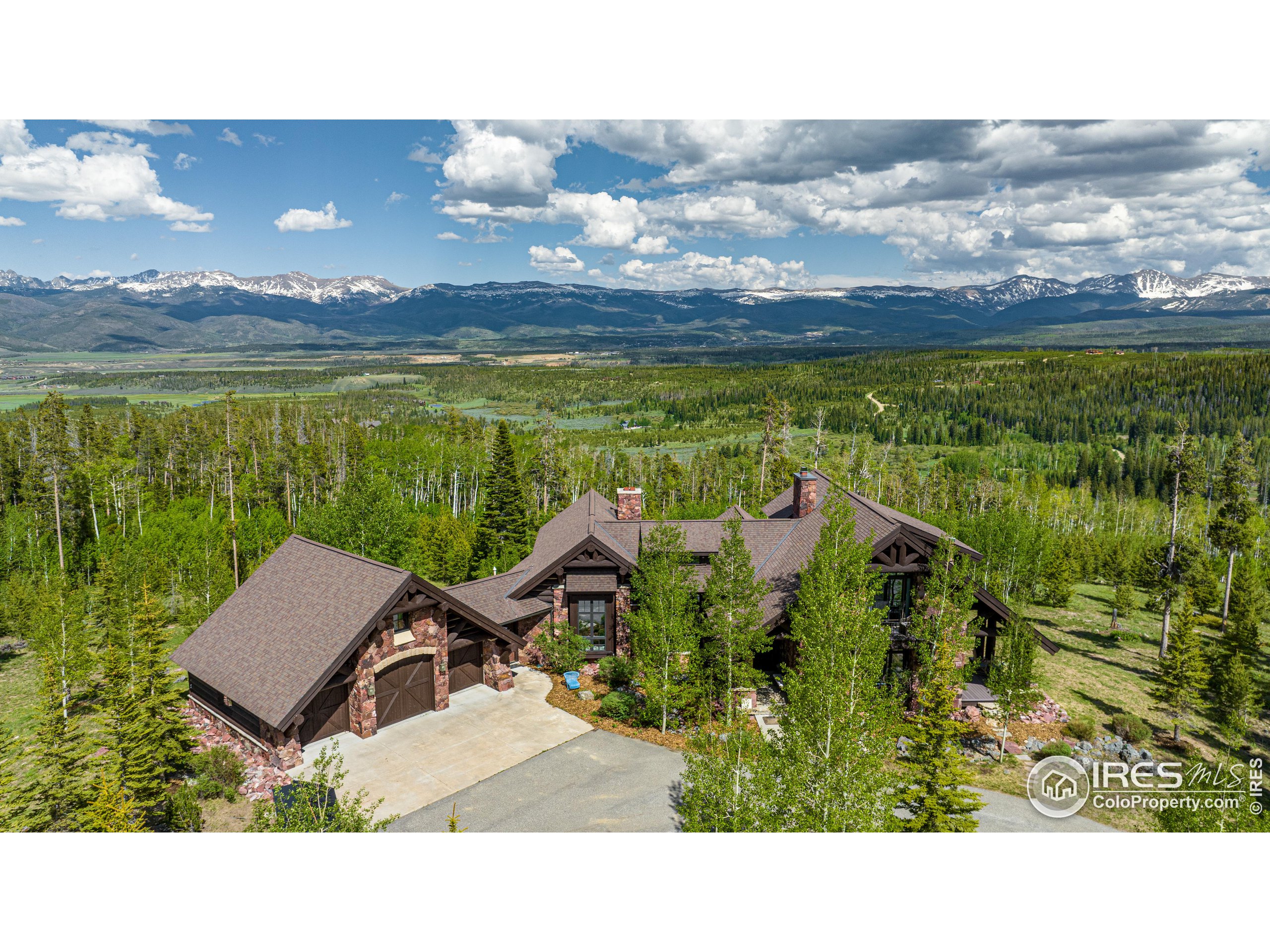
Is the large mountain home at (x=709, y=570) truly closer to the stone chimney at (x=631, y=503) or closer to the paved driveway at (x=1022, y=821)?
the stone chimney at (x=631, y=503)

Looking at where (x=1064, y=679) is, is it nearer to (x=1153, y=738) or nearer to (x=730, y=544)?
(x=1153, y=738)

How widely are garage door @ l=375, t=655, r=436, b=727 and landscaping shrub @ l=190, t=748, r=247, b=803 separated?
4481 millimetres

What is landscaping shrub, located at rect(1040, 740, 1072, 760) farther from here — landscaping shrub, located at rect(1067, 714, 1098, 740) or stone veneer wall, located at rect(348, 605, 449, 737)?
stone veneer wall, located at rect(348, 605, 449, 737)

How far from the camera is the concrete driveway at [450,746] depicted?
20641 millimetres

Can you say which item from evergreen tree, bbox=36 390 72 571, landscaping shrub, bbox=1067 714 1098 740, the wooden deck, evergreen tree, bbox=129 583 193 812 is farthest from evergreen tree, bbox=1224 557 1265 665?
evergreen tree, bbox=36 390 72 571

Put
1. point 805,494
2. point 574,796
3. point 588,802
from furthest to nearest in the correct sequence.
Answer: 1. point 805,494
2. point 574,796
3. point 588,802

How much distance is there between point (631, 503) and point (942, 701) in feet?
63.5

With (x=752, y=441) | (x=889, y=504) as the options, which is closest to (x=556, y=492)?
(x=889, y=504)

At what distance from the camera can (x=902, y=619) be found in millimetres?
27203

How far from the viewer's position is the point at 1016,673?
79.0ft

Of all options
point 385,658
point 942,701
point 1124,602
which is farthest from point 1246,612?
point 385,658

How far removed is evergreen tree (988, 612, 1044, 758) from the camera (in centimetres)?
2402

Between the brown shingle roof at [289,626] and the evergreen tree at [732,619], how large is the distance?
1128 centimetres

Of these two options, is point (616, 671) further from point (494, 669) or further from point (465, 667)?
point (465, 667)
